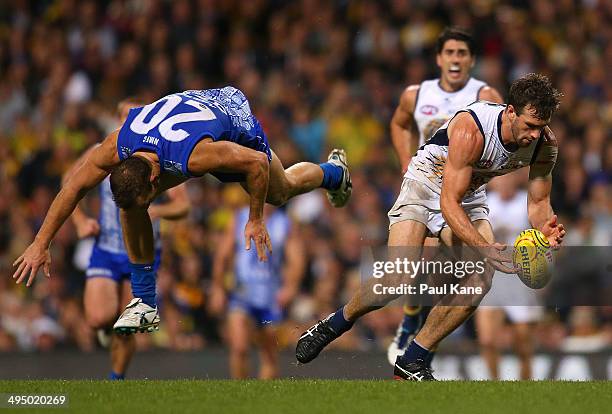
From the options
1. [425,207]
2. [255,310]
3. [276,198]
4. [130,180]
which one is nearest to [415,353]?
[425,207]

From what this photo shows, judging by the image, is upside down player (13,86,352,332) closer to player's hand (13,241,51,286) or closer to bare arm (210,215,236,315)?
player's hand (13,241,51,286)

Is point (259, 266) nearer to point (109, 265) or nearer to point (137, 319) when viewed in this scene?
point (109, 265)

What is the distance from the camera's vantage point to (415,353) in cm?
932

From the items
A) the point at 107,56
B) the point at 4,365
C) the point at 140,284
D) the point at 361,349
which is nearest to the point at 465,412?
the point at 140,284

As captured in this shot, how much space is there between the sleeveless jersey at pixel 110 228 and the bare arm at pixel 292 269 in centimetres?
252

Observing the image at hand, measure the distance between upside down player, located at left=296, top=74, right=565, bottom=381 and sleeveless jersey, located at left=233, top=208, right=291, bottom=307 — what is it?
344 cm

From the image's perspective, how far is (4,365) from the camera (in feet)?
45.5

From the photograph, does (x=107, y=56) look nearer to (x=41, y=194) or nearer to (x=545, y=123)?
(x=41, y=194)

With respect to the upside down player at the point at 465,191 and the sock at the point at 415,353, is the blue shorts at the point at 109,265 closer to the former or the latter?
the upside down player at the point at 465,191

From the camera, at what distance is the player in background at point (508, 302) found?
39.8ft

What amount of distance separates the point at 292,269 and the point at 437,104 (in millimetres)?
3385

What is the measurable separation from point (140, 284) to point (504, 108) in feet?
10.6

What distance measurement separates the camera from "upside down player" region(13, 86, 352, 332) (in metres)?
8.75

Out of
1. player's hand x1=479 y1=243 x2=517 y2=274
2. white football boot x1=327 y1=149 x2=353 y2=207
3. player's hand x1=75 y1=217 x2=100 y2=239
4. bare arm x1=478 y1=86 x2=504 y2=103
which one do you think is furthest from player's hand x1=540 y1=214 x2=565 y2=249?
player's hand x1=75 y1=217 x2=100 y2=239
